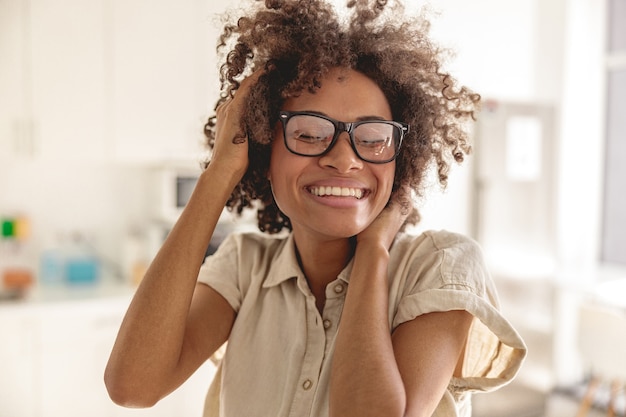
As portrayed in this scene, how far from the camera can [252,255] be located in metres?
1.19

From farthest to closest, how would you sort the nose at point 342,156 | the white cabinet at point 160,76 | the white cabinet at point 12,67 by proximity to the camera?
the white cabinet at point 160,76 < the white cabinet at point 12,67 < the nose at point 342,156

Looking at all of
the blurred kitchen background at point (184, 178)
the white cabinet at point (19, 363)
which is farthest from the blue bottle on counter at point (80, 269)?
the white cabinet at point (19, 363)

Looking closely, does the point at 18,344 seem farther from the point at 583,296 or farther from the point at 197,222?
the point at 583,296

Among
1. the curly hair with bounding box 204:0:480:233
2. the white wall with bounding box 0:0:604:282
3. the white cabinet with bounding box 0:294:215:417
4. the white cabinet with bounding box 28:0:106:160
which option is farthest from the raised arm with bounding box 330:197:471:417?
the white wall with bounding box 0:0:604:282

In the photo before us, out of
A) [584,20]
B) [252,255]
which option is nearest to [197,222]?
[252,255]

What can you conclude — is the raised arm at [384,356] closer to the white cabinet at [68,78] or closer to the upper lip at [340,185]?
the upper lip at [340,185]

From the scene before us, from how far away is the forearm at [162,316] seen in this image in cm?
98

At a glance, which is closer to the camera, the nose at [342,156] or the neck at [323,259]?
the nose at [342,156]

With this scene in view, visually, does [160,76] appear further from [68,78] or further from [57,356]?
[57,356]

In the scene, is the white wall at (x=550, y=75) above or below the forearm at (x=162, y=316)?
above

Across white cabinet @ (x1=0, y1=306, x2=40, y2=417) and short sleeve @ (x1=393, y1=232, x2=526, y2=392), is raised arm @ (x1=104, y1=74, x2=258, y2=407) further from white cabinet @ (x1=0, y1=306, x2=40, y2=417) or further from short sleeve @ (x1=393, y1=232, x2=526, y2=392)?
white cabinet @ (x1=0, y1=306, x2=40, y2=417)

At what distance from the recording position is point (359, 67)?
1.02 meters

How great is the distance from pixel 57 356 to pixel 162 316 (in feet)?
6.99

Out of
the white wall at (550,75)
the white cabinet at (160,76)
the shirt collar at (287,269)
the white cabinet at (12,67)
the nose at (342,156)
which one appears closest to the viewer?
the nose at (342,156)
